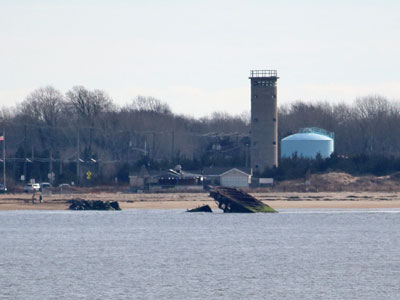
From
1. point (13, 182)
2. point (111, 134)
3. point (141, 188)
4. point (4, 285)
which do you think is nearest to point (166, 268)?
point (4, 285)

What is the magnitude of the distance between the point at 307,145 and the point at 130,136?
119 ft

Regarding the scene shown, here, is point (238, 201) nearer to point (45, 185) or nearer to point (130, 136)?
point (45, 185)

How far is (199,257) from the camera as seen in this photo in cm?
6419

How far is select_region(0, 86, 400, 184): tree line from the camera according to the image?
150875mm

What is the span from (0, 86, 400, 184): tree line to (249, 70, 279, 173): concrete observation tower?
22.5 ft

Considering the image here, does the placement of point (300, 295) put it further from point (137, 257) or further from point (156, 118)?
point (156, 118)

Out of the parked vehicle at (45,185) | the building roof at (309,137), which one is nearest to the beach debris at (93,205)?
the parked vehicle at (45,185)

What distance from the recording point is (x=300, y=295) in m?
48.8

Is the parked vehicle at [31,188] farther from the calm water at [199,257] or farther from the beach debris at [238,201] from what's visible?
the beach debris at [238,201]

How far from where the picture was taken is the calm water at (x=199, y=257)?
50.5 meters

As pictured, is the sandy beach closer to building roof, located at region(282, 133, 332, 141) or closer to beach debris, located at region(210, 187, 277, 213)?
beach debris, located at region(210, 187, 277, 213)

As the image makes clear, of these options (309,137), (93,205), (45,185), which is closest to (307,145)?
(309,137)

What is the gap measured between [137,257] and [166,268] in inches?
229

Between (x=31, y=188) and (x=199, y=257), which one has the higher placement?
(x=31, y=188)
